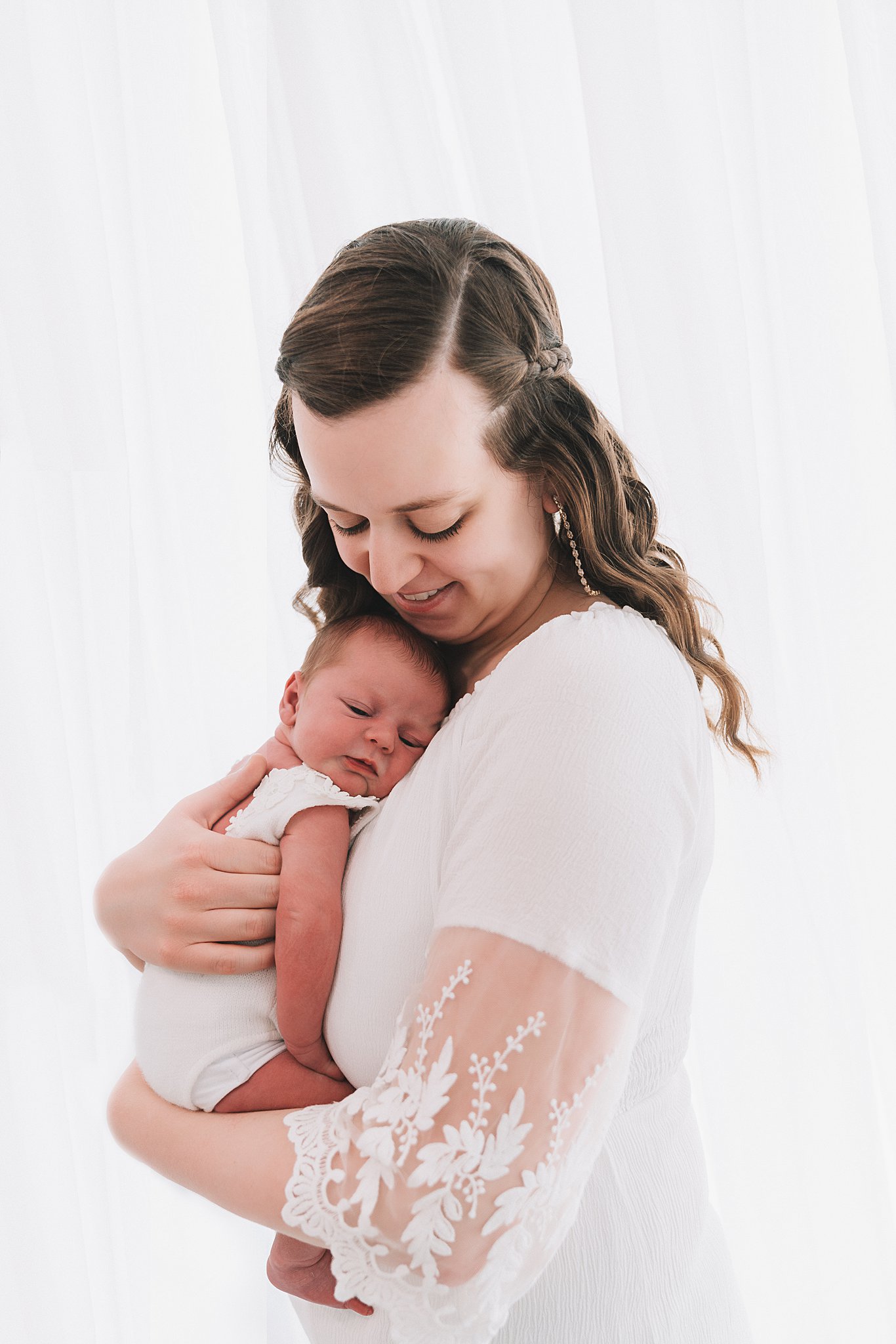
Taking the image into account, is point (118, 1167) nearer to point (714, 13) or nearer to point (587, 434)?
point (587, 434)

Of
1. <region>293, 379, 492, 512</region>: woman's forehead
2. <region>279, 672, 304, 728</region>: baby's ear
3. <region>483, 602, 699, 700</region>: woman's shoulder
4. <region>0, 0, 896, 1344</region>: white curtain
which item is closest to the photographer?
<region>483, 602, 699, 700</region>: woman's shoulder

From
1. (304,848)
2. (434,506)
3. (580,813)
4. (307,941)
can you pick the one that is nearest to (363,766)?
(304,848)

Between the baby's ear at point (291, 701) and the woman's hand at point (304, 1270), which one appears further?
the baby's ear at point (291, 701)

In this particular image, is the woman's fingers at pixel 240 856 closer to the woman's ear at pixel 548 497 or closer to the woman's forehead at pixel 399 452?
the woman's forehead at pixel 399 452

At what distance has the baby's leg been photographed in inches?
42.4

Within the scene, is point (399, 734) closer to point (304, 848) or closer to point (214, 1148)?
point (304, 848)

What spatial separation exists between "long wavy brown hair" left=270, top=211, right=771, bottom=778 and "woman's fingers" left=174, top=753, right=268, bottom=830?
486mm

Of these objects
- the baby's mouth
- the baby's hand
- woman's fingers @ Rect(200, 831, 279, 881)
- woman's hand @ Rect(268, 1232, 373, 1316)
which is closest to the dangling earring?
the baby's mouth

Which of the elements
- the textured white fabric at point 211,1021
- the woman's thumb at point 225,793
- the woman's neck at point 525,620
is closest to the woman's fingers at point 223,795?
the woman's thumb at point 225,793

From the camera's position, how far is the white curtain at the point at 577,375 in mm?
1632

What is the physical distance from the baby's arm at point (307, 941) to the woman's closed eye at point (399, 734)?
201 mm

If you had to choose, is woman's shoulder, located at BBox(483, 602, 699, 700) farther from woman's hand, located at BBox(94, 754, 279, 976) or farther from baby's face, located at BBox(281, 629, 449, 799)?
woman's hand, located at BBox(94, 754, 279, 976)

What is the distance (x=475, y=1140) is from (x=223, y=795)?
64 cm

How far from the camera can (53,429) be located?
5.56ft
